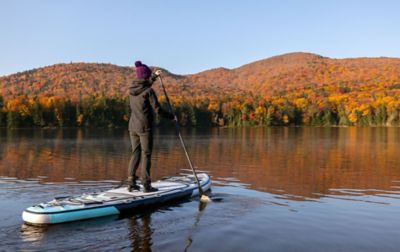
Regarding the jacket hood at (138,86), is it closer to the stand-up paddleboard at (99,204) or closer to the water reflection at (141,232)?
the stand-up paddleboard at (99,204)

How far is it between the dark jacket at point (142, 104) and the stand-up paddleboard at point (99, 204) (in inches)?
80.0

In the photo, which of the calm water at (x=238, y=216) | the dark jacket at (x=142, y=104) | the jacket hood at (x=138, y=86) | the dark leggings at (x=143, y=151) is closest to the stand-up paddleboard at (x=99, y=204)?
the calm water at (x=238, y=216)

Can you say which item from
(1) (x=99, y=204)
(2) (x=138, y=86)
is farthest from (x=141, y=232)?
(2) (x=138, y=86)

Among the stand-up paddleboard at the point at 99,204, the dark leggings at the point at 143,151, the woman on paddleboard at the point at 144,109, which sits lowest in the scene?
the stand-up paddleboard at the point at 99,204

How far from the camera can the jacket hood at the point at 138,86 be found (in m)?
13.1

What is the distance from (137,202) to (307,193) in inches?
301

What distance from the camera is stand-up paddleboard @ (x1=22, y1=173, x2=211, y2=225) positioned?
10.8m

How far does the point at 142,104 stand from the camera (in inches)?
510

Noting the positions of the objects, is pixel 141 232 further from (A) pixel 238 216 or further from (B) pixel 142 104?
(B) pixel 142 104

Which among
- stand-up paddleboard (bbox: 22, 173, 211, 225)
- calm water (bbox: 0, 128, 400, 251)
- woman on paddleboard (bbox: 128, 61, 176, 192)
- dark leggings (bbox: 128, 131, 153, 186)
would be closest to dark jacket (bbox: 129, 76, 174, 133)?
woman on paddleboard (bbox: 128, 61, 176, 192)

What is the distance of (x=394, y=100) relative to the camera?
16062 cm

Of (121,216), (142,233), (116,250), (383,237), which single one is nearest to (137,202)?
(121,216)

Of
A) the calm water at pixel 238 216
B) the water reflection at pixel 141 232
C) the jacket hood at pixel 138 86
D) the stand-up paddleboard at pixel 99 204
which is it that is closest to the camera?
the water reflection at pixel 141 232

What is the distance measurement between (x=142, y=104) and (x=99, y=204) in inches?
127
